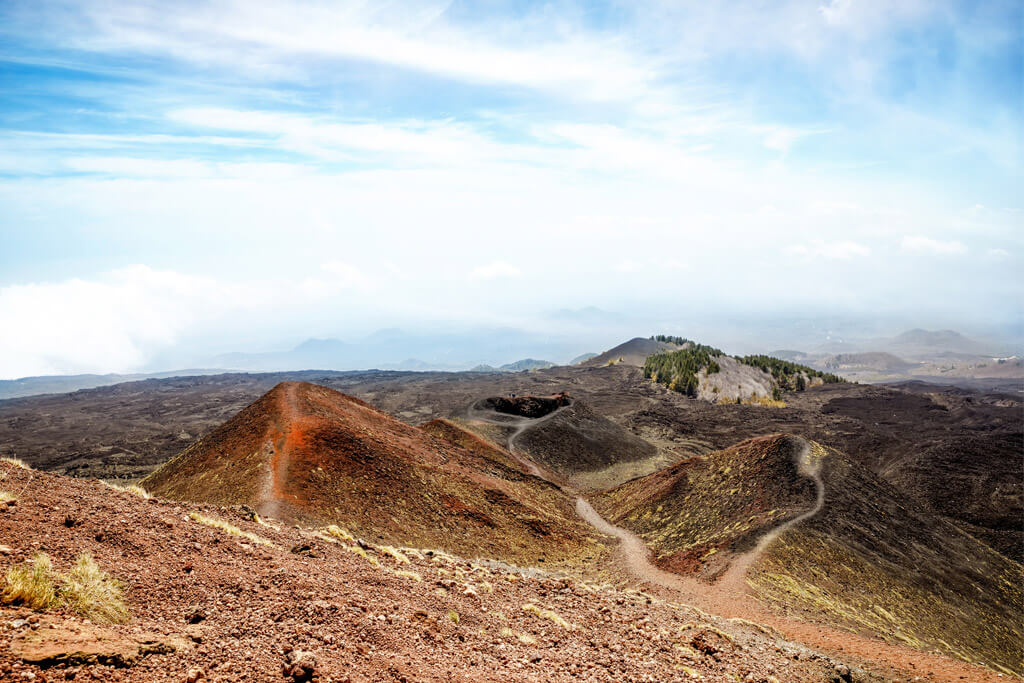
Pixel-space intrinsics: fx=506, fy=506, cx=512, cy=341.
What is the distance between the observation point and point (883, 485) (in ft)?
113

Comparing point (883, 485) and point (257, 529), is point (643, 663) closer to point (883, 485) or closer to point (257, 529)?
point (257, 529)

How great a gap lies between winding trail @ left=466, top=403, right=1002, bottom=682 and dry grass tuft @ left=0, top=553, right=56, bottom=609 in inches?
781

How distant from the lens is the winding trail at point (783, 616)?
49.8 feet

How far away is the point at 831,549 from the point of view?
25.4 m

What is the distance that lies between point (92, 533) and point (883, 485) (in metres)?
41.9

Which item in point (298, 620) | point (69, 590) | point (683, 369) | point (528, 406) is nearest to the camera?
point (69, 590)

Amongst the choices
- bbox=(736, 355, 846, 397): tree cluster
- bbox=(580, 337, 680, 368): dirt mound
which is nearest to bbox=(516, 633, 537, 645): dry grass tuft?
bbox=(736, 355, 846, 397): tree cluster

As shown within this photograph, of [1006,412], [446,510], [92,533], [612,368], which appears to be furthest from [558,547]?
[612,368]

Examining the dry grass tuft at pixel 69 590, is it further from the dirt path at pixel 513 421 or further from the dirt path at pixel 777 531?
the dirt path at pixel 513 421

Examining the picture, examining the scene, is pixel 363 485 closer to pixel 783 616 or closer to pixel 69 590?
pixel 69 590

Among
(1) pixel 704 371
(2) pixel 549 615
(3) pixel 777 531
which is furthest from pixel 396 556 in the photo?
(1) pixel 704 371

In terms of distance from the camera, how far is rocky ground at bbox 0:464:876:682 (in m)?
6.57

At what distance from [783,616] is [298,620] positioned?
62.0ft

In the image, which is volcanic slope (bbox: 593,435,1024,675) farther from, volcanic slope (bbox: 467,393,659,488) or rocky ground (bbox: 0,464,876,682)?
volcanic slope (bbox: 467,393,659,488)
